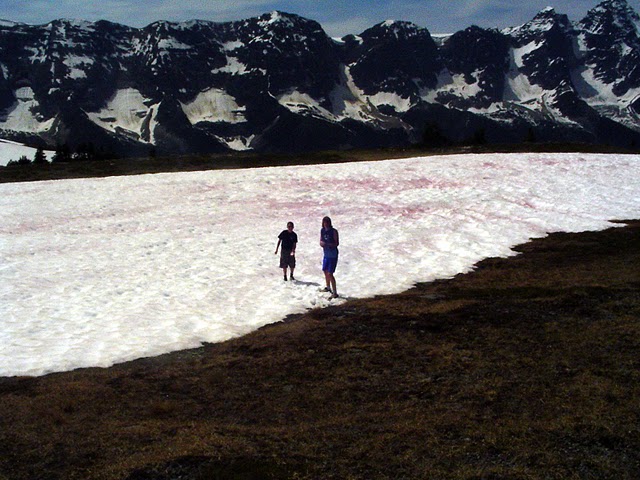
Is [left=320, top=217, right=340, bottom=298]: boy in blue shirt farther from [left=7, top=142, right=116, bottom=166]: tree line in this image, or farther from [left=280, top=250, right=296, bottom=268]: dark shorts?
[left=7, top=142, right=116, bottom=166]: tree line

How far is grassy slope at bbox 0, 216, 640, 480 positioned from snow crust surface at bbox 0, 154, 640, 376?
2507 millimetres

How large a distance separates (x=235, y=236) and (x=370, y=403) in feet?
63.8

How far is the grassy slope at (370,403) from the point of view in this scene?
9352 millimetres

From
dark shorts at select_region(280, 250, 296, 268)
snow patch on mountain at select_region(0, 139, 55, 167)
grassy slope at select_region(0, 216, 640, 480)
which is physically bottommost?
grassy slope at select_region(0, 216, 640, 480)

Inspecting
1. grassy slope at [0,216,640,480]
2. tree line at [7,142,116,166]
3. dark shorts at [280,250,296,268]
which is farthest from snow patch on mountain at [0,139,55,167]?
grassy slope at [0,216,640,480]

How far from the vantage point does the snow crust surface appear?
18016 millimetres

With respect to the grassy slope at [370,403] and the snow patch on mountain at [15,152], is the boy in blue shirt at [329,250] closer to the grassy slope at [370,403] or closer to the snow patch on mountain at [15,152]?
the grassy slope at [370,403]

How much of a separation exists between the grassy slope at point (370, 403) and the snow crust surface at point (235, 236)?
2.51 metres

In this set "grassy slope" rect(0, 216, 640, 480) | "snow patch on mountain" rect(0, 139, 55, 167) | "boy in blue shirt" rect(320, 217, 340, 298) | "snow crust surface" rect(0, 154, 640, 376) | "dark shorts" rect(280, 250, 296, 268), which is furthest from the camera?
"snow patch on mountain" rect(0, 139, 55, 167)

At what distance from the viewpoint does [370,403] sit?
38.1ft

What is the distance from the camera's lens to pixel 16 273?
24203 millimetres

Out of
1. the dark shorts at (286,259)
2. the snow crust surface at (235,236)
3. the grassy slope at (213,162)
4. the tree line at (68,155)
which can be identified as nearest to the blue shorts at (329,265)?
the snow crust surface at (235,236)

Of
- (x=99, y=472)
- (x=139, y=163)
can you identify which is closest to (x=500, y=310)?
(x=99, y=472)

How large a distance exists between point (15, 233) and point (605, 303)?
28074 mm
